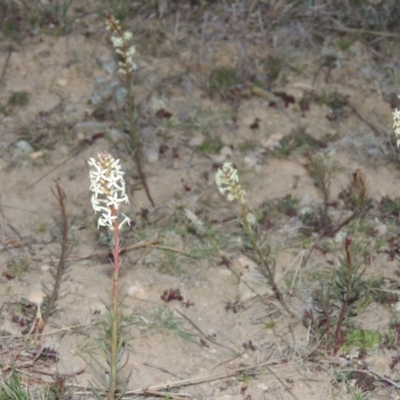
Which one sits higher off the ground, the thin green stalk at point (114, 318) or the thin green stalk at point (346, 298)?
the thin green stalk at point (114, 318)

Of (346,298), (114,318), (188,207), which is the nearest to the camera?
(114,318)

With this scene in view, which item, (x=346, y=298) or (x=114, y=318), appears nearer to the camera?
A: (x=114, y=318)

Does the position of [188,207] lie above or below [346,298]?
below

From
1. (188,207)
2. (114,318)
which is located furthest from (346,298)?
(188,207)

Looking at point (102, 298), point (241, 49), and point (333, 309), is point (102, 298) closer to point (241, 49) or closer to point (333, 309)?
point (333, 309)

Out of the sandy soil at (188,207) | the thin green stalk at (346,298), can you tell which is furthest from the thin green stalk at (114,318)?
the thin green stalk at (346,298)

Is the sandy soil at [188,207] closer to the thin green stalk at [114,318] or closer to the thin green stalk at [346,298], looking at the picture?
the thin green stalk at [346,298]

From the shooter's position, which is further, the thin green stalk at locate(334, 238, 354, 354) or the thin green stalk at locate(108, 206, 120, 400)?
the thin green stalk at locate(334, 238, 354, 354)

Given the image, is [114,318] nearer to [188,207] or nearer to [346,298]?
[346,298]

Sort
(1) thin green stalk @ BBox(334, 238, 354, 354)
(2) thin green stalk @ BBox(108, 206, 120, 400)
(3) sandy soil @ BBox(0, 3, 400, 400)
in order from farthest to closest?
(3) sandy soil @ BBox(0, 3, 400, 400) → (1) thin green stalk @ BBox(334, 238, 354, 354) → (2) thin green stalk @ BBox(108, 206, 120, 400)

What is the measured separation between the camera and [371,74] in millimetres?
6172

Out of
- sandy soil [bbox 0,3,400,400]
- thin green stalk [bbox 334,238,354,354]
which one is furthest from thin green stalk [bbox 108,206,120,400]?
thin green stalk [bbox 334,238,354,354]

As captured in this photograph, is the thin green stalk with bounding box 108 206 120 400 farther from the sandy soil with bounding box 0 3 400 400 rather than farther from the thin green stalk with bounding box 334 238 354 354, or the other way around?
the thin green stalk with bounding box 334 238 354 354

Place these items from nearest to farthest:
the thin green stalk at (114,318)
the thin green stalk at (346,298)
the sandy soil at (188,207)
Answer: the thin green stalk at (114,318) → the thin green stalk at (346,298) → the sandy soil at (188,207)
